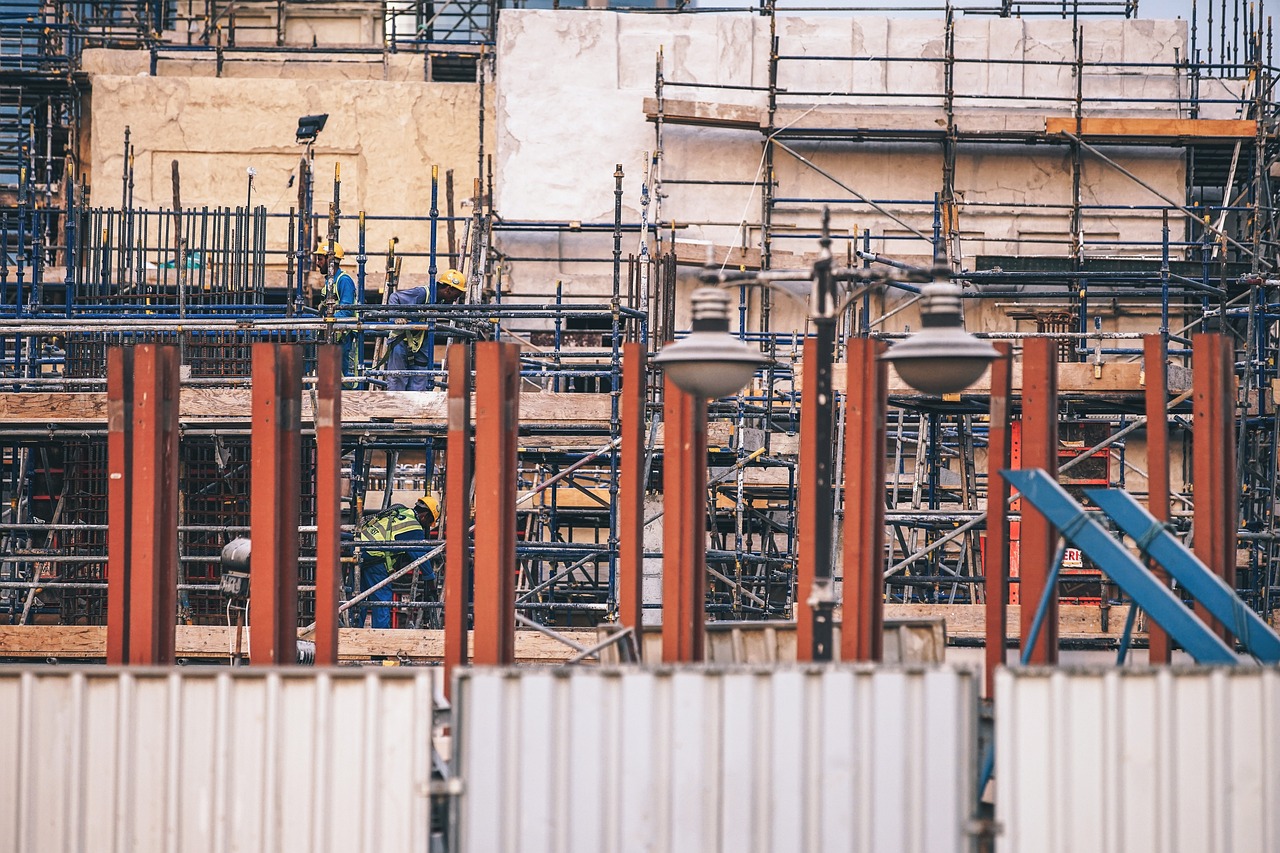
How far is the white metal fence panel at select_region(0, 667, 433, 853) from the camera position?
9.04 meters

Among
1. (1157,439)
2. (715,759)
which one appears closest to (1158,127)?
(1157,439)

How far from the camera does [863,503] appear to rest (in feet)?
35.8

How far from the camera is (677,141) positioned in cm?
2373

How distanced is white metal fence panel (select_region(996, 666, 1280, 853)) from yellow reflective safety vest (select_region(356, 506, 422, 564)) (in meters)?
8.55

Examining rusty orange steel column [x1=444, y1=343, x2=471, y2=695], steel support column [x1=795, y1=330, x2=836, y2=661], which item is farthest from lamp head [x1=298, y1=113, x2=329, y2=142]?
steel support column [x1=795, y1=330, x2=836, y2=661]

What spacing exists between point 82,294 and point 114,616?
10823mm

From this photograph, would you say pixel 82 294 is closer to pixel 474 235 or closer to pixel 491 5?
pixel 474 235

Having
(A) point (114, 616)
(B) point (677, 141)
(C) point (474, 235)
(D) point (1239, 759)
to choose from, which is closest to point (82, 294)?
(C) point (474, 235)

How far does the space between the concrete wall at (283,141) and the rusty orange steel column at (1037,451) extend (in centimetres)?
1644

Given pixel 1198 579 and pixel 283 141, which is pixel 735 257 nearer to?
pixel 283 141

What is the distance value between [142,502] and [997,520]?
599 cm

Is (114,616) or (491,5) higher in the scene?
(491,5)

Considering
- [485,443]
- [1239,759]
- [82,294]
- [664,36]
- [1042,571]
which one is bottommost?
[1239,759]

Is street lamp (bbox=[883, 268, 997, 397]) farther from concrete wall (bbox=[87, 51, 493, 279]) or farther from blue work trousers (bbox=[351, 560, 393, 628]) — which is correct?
concrete wall (bbox=[87, 51, 493, 279])
